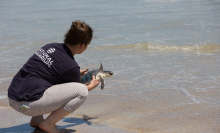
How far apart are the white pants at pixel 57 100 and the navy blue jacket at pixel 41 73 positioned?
0.06 meters

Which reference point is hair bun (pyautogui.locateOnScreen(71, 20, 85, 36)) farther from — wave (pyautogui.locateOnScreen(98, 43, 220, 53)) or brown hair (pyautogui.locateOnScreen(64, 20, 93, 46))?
wave (pyautogui.locateOnScreen(98, 43, 220, 53))

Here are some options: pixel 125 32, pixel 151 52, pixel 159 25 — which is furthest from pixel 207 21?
pixel 151 52

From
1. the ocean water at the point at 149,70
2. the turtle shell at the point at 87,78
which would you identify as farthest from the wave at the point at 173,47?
the turtle shell at the point at 87,78

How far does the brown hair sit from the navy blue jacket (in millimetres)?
139

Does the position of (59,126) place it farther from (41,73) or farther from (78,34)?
(78,34)

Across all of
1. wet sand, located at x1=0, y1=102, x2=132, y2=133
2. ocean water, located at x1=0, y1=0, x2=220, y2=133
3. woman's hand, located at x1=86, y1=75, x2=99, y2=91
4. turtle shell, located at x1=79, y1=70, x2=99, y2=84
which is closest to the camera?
woman's hand, located at x1=86, y1=75, x2=99, y2=91

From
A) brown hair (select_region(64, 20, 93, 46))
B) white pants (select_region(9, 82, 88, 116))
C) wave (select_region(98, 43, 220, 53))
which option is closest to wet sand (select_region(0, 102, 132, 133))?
white pants (select_region(9, 82, 88, 116))

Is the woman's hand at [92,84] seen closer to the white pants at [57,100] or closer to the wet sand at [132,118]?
the white pants at [57,100]

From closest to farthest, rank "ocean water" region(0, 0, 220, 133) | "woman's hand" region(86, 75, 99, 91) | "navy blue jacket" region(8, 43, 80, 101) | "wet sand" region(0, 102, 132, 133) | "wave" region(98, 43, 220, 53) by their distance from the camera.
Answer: "navy blue jacket" region(8, 43, 80, 101) < "woman's hand" region(86, 75, 99, 91) < "wet sand" region(0, 102, 132, 133) < "ocean water" region(0, 0, 220, 133) < "wave" region(98, 43, 220, 53)

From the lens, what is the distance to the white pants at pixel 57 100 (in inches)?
112

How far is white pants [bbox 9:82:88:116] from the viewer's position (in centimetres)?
284

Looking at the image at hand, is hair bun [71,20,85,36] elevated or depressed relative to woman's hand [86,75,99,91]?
elevated

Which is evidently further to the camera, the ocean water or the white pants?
the ocean water

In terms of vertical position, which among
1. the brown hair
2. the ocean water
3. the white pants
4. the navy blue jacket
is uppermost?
the brown hair
